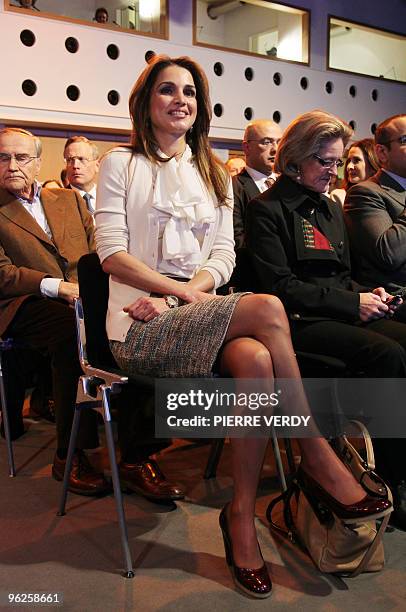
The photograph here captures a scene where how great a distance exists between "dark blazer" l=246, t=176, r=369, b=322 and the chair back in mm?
575

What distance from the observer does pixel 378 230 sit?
2.74m

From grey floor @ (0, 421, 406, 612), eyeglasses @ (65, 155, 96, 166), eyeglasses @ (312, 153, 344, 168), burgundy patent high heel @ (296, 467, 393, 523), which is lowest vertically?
grey floor @ (0, 421, 406, 612)

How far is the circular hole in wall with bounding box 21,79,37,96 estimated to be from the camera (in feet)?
24.4

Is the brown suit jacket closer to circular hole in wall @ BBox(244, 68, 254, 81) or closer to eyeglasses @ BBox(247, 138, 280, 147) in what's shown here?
eyeglasses @ BBox(247, 138, 280, 147)

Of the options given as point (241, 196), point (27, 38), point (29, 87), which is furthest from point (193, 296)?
point (27, 38)

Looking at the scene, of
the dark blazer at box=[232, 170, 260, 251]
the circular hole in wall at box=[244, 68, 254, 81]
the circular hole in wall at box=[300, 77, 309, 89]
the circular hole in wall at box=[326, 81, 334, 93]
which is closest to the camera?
the dark blazer at box=[232, 170, 260, 251]

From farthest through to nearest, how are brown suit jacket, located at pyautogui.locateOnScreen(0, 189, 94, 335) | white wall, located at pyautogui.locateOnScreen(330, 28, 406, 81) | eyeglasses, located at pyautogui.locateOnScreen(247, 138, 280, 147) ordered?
white wall, located at pyautogui.locateOnScreen(330, 28, 406, 81) < eyeglasses, located at pyautogui.locateOnScreen(247, 138, 280, 147) < brown suit jacket, located at pyautogui.locateOnScreen(0, 189, 94, 335)

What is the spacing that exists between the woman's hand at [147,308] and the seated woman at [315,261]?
1.71 ft

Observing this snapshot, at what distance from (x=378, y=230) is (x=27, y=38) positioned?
232 inches

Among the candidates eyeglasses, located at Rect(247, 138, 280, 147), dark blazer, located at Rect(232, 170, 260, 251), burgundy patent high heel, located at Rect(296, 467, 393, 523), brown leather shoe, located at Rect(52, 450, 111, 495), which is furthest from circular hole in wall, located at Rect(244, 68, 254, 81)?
burgundy patent high heel, located at Rect(296, 467, 393, 523)

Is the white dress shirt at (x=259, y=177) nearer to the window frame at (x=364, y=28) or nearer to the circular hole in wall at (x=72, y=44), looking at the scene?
the circular hole in wall at (x=72, y=44)

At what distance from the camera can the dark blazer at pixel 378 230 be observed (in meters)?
2.70

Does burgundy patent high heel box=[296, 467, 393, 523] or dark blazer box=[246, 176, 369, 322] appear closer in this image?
burgundy patent high heel box=[296, 467, 393, 523]

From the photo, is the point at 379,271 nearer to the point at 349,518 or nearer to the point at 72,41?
the point at 349,518
